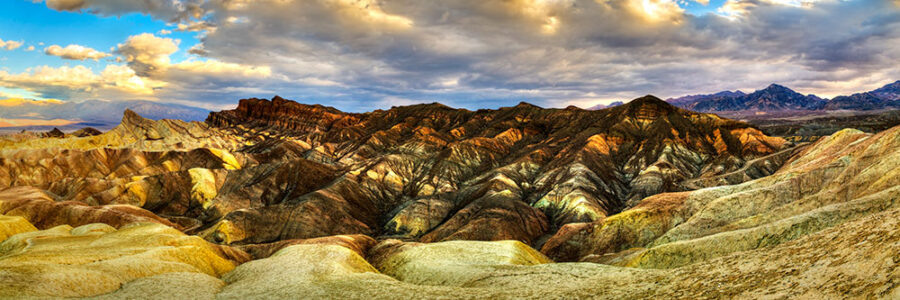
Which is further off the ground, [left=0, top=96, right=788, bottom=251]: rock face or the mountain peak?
the mountain peak

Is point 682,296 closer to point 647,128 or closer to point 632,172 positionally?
point 632,172

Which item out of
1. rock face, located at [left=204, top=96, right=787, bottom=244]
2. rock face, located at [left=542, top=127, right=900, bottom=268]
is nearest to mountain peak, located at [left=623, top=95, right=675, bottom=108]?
rock face, located at [left=204, top=96, right=787, bottom=244]

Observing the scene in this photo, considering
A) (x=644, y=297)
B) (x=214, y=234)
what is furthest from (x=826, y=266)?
(x=214, y=234)

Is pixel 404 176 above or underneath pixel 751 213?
underneath

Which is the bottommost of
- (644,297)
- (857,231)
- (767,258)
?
(644,297)

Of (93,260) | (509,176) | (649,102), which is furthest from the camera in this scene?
(649,102)

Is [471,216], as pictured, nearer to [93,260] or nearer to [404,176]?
[404,176]

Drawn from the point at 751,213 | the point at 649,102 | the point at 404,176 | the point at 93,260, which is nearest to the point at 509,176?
the point at 404,176

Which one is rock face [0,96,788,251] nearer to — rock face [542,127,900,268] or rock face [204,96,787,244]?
rock face [204,96,787,244]
